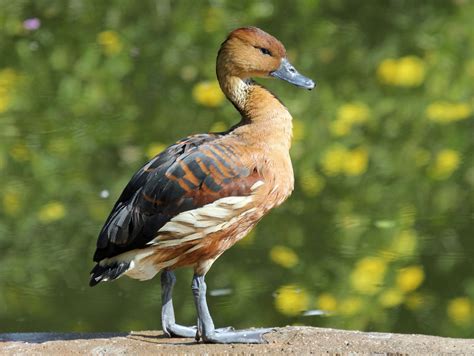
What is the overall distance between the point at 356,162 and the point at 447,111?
2.70 ft

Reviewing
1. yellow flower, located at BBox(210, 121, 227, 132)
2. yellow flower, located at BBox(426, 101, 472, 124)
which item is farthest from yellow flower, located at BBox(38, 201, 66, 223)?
yellow flower, located at BBox(426, 101, 472, 124)

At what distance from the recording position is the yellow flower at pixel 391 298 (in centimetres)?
568

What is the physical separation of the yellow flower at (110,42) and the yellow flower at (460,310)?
3.48 meters

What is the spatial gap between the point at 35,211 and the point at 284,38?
2409 mm

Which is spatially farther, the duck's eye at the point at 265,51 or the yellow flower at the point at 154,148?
the yellow flower at the point at 154,148

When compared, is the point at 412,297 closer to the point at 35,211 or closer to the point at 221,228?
the point at 221,228

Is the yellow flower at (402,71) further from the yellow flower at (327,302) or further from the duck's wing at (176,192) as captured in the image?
the duck's wing at (176,192)

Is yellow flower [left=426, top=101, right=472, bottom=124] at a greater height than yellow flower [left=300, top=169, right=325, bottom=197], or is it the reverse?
yellow flower [left=426, top=101, right=472, bottom=124]

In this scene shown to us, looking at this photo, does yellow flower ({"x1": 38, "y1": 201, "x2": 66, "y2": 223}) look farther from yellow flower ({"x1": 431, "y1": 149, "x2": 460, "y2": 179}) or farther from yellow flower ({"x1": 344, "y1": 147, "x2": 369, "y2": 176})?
yellow flower ({"x1": 431, "y1": 149, "x2": 460, "y2": 179})

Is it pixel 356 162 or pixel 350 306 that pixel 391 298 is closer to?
pixel 350 306

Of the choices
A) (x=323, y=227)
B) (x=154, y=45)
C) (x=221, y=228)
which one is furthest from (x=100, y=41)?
(x=221, y=228)

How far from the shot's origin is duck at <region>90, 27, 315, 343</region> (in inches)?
172

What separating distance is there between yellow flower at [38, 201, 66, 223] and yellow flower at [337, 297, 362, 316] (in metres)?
1.81

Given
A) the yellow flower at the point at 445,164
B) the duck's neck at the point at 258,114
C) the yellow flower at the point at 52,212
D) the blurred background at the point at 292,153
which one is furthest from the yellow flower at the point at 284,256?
the duck's neck at the point at 258,114
